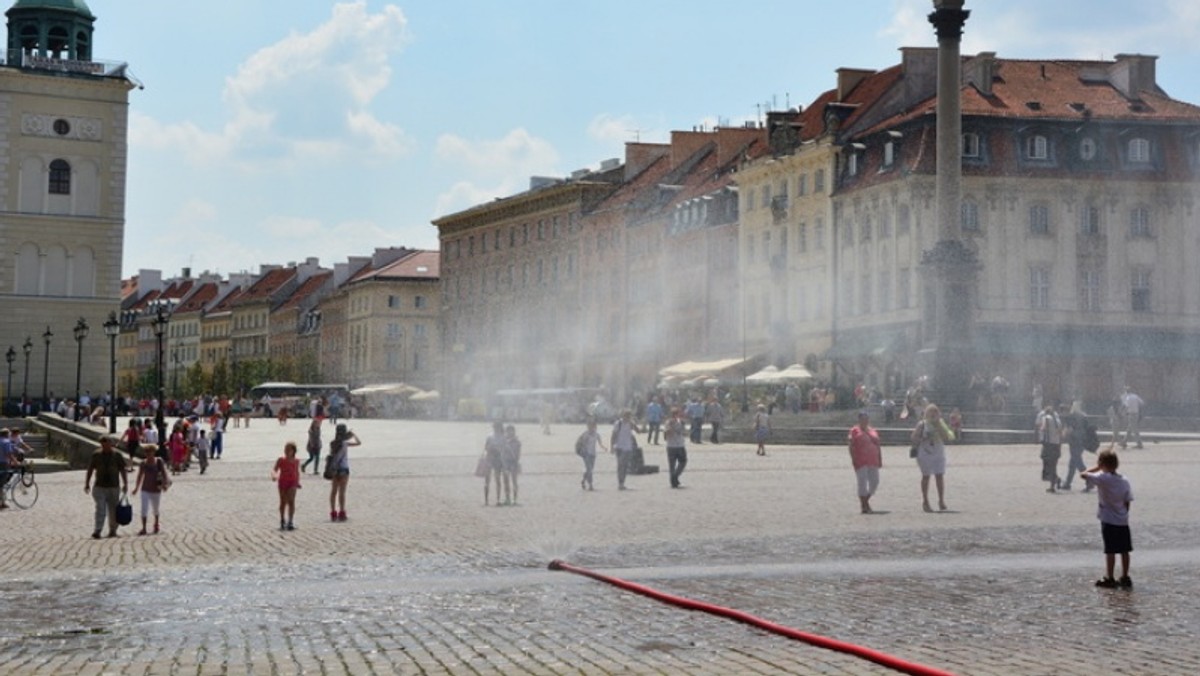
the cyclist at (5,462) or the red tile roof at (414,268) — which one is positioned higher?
the red tile roof at (414,268)

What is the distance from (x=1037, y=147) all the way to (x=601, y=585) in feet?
183

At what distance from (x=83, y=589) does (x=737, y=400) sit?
53554 mm

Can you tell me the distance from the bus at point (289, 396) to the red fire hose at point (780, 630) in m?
91.1

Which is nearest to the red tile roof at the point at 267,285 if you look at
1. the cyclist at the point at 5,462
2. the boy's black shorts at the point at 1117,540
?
the cyclist at the point at 5,462

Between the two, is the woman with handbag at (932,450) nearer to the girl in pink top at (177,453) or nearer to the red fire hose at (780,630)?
the red fire hose at (780,630)

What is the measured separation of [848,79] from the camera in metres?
80.4

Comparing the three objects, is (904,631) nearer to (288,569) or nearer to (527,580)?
(527,580)

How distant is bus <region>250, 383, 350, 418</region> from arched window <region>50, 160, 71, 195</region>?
84.6ft

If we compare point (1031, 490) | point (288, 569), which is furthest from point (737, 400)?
point (288, 569)

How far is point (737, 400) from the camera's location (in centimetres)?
6919

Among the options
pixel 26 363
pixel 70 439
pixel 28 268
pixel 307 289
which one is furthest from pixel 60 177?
pixel 307 289

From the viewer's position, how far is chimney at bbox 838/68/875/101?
80.2 m

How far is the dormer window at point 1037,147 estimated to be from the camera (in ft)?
223

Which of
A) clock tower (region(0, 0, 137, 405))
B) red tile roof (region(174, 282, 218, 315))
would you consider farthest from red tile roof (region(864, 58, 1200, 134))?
red tile roof (region(174, 282, 218, 315))
